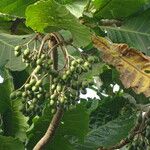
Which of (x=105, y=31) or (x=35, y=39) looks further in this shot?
(x=105, y=31)

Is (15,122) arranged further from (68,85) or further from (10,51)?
(68,85)

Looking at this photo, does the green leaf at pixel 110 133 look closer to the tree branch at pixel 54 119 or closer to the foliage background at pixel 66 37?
the foliage background at pixel 66 37

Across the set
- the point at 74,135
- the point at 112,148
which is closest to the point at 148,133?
the point at 112,148

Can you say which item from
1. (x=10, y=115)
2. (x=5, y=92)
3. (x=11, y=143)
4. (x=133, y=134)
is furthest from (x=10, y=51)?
(x=133, y=134)

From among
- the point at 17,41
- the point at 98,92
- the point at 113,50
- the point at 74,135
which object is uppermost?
the point at 113,50

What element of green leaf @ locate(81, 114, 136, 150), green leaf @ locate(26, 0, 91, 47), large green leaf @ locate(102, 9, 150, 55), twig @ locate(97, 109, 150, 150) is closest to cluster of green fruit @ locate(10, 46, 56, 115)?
green leaf @ locate(26, 0, 91, 47)

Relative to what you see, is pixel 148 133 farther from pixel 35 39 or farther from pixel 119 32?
pixel 35 39

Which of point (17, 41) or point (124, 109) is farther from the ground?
point (17, 41)
